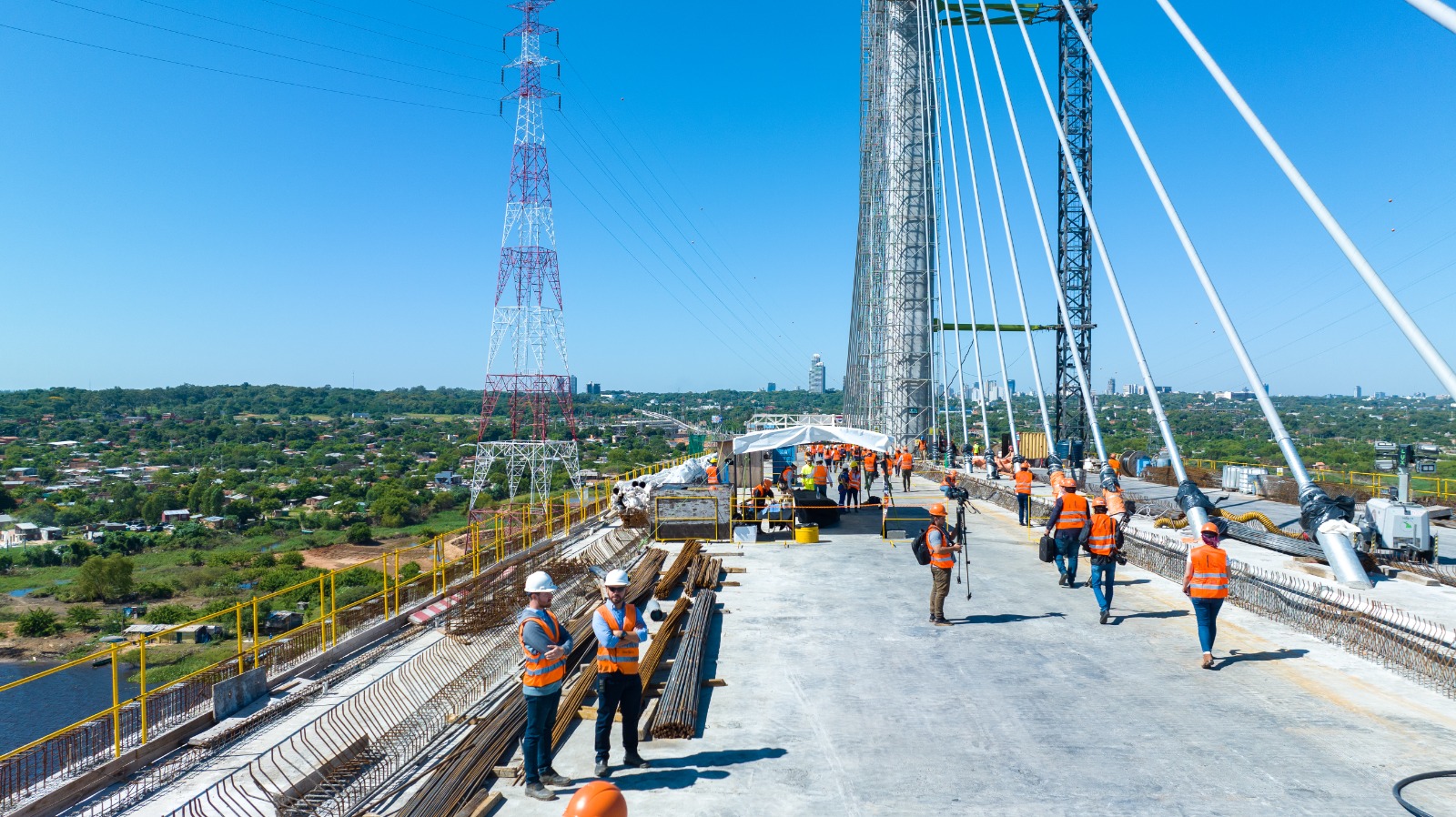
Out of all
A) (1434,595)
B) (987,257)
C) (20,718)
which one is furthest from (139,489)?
(1434,595)

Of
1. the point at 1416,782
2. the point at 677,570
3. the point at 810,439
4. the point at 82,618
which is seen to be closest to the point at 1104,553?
the point at 1416,782

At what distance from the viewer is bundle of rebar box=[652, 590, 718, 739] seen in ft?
27.0

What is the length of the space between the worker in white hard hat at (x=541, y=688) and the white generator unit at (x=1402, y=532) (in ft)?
51.6

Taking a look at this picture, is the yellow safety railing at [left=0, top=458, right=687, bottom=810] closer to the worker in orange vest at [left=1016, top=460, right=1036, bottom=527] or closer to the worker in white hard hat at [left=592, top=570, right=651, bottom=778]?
the worker in white hard hat at [left=592, top=570, right=651, bottom=778]

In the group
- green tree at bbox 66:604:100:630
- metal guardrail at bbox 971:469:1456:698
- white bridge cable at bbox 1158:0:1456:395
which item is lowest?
green tree at bbox 66:604:100:630

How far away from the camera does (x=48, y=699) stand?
36.9 metres

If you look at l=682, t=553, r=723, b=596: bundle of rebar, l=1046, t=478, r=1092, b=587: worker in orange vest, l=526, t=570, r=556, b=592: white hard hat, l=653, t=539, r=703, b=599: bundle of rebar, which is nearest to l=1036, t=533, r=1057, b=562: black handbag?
l=1046, t=478, r=1092, b=587: worker in orange vest

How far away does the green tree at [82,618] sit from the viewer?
46.1m

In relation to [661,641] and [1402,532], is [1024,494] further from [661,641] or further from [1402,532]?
[661,641]

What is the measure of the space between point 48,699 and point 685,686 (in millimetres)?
40358

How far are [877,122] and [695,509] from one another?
43.1 meters

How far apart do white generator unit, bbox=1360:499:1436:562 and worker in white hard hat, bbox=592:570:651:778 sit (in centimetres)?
1504

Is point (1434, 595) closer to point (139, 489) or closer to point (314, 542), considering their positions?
point (314, 542)

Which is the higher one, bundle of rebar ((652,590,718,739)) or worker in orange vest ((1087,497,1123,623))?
worker in orange vest ((1087,497,1123,623))
